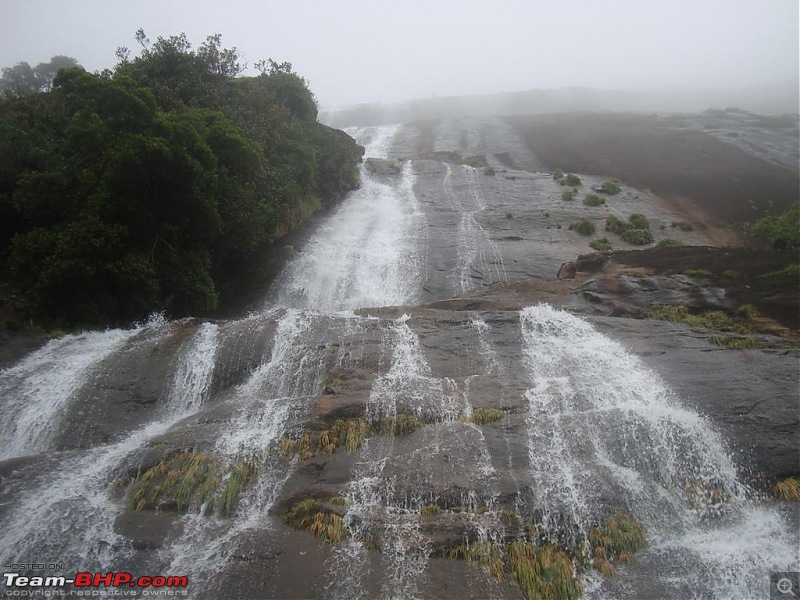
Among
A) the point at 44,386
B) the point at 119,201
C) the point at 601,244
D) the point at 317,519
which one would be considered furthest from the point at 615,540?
the point at 601,244

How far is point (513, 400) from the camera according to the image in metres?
12.3

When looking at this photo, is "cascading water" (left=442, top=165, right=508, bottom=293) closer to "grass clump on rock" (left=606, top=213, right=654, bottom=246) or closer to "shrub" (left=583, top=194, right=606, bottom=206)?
"shrub" (left=583, top=194, right=606, bottom=206)

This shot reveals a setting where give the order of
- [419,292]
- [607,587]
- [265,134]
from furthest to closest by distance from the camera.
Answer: [265,134] < [419,292] < [607,587]

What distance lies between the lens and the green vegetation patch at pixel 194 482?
9930mm

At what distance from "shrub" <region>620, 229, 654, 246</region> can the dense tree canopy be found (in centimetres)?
1832

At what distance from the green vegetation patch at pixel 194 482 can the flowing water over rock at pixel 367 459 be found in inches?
1.7

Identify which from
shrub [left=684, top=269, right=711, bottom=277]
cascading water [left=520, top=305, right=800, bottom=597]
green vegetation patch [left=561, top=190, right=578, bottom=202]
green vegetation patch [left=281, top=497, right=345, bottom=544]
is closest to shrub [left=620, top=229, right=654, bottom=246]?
green vegetation patch [left=561, top=190, right=578, bottom=202]

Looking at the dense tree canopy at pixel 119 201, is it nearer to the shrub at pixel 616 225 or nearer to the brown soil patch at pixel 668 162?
the shrub at pixel 616 225

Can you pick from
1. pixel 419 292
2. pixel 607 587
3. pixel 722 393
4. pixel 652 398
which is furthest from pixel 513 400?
pixel 419 292

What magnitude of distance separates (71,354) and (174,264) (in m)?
4.54

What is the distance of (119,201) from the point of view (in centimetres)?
1590

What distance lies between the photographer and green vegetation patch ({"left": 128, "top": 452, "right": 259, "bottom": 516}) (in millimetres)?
9930

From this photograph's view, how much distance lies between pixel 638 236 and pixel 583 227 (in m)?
2.80

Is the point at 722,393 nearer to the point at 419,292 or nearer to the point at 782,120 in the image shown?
the point at 419,292
